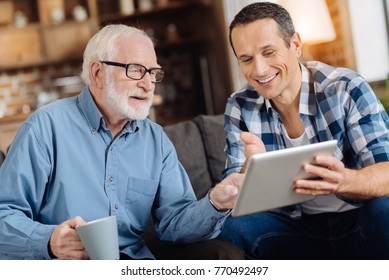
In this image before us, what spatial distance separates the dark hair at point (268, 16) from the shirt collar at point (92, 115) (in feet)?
1.27

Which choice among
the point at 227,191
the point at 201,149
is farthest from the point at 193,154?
the point at 227,191

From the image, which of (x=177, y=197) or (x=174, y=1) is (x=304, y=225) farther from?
(x=174, y=1)

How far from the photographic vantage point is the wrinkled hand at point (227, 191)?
125 centimetres

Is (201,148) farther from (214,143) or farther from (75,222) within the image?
(75,222)

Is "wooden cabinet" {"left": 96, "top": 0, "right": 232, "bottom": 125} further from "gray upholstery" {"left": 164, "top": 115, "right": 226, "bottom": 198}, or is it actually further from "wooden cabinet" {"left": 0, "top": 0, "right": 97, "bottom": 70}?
"gray upholstery" {"left": 164, "top": 115, "right": 226, "bottom": 198}

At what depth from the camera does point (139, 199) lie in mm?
1433

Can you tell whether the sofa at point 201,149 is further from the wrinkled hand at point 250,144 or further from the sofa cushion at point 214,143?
the wrinkled hand at point 250,144

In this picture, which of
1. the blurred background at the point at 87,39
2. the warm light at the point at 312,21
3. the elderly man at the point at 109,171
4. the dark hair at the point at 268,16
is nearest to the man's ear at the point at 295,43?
the dark hair at the point at 268,16

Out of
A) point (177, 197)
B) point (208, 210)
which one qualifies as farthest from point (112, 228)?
point (177, 197)

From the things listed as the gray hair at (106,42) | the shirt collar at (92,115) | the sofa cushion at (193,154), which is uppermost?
the gray hair at (106,42)

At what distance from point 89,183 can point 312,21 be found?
1721 millimetres

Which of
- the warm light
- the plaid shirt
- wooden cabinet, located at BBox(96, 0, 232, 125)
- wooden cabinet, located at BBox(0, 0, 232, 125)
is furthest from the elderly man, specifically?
wooden cabinet, located at BBox(96, 0, 232, 125)

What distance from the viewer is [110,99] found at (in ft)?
4.69

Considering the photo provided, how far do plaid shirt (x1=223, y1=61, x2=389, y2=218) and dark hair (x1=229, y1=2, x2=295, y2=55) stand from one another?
0.13m
